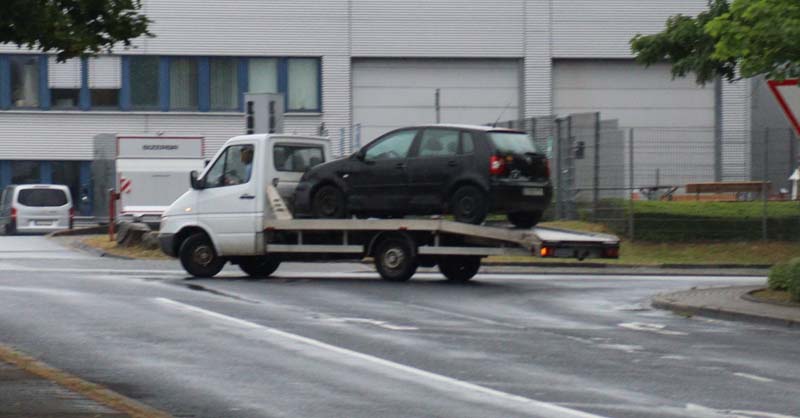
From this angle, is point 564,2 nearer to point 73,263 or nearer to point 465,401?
point 73,263

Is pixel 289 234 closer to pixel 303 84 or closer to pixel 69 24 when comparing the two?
pixel 69 24

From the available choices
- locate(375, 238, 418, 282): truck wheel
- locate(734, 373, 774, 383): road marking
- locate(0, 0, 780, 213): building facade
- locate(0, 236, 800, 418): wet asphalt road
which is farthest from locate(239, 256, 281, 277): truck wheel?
locate(0, 0, 780, 213): building facade

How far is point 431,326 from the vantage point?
608 inches

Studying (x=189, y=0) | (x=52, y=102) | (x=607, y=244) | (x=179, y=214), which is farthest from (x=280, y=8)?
(x=607, y=244)

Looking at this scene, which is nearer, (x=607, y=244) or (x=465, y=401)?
(x=465, y=401)

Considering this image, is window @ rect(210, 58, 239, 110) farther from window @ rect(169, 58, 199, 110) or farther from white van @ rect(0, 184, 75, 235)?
white van @ rect(0, 184, 75, 235)

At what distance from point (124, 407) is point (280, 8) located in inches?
1704

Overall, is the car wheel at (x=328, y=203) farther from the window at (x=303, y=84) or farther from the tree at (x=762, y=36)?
the window at (x=303, y=84)

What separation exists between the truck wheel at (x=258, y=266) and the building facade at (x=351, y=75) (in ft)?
91.0

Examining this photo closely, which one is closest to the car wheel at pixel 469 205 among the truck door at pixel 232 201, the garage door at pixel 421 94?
the truck door at pixel 232 201

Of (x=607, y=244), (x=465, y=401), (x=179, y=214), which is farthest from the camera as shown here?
(x=179, y=214)

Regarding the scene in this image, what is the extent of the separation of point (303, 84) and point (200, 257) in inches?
1156

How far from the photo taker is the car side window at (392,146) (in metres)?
21.6

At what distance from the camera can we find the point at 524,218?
2170 cm
